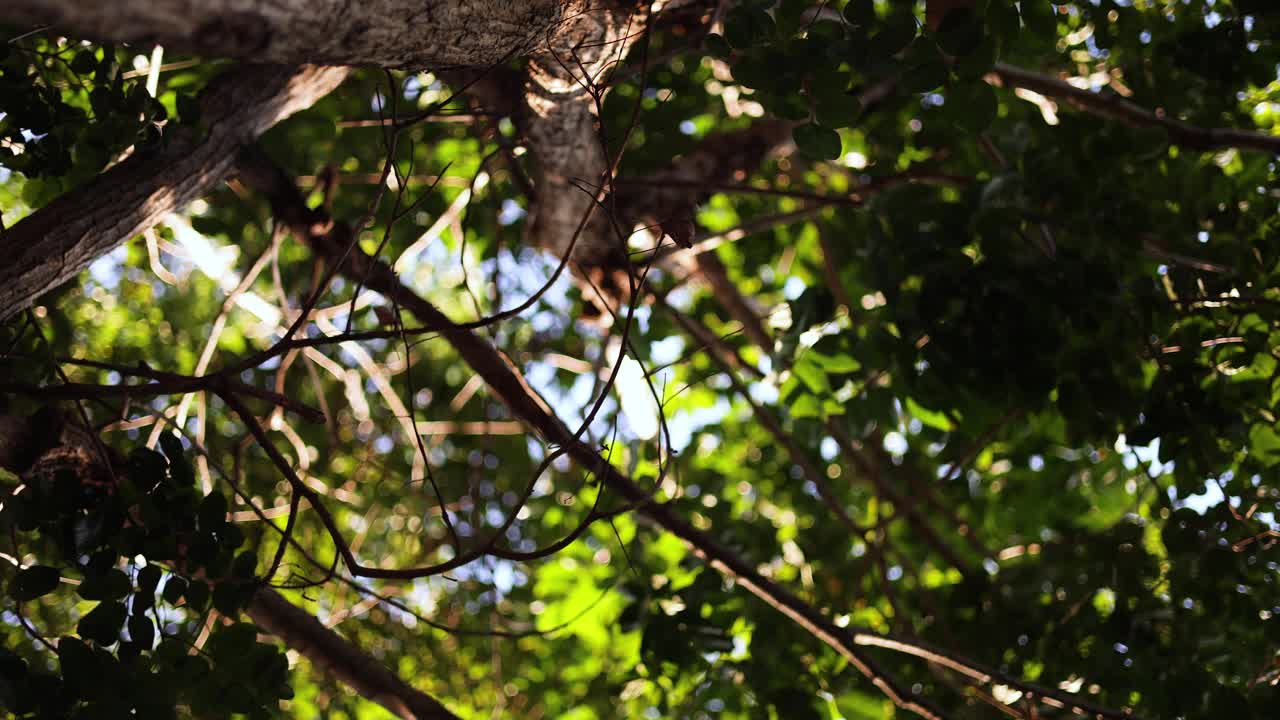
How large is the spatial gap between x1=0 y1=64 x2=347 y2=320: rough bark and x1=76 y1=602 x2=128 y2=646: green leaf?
0.49 m

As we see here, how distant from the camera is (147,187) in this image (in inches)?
56.3

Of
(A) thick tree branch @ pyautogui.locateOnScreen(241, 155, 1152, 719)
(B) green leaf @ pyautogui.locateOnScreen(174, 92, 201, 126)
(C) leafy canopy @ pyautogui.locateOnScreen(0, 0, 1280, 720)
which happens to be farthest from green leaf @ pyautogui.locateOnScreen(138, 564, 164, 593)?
(B) green leaf @ pyautogui.locateOnScreen(174, 92, 201, 126)

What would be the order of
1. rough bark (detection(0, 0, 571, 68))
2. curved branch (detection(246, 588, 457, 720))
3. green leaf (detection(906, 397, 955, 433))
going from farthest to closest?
green leaf (detection(906, 397, 955, 433)), curved branch (detection(246, 588, 457, 720)), rough bark (detection(0, 0, 571, 68))

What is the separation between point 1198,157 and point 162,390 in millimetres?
2508

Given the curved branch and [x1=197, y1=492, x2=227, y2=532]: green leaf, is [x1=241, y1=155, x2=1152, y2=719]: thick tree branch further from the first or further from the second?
the curved branch

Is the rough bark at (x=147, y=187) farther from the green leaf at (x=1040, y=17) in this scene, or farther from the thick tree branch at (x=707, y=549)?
the green leaf at (x=1040, y=17)

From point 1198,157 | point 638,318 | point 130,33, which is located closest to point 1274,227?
point 1198,157

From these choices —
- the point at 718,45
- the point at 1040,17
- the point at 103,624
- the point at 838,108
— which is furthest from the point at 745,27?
the point at 103,624

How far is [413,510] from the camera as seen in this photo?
3664 millimetres

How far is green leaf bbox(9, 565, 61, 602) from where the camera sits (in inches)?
53.1

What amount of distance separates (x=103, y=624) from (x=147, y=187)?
2.36 ft

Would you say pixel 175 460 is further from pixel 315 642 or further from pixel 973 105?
pixel 973 105

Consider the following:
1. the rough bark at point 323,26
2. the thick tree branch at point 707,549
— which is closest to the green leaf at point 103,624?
the thick tree branch at point 707,549

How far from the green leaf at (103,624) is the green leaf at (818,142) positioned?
1.42 m
